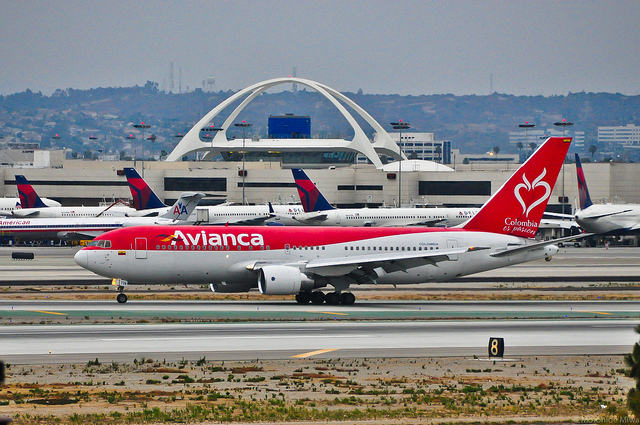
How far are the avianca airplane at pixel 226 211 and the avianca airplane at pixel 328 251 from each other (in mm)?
65659

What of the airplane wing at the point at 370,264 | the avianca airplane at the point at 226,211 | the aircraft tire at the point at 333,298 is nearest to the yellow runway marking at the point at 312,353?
the airplane wing at the point at 370,264

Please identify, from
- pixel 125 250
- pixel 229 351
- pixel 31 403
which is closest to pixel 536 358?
pixel 229 351

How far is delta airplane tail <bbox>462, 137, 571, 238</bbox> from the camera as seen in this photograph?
52031mm

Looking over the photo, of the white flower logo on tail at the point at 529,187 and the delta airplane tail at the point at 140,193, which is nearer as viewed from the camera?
the white flower logo on tail at the point at 529,187

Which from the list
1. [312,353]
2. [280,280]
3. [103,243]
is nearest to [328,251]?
[280,280]

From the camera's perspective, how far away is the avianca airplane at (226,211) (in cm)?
11747

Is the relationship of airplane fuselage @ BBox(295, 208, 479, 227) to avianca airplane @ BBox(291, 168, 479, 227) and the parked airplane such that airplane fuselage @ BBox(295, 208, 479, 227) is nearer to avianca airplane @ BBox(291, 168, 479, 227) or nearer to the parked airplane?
avianca airplane @ BBox(291, 168, 479, 227)

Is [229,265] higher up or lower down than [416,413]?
higher up

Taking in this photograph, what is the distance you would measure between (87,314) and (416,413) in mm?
23762

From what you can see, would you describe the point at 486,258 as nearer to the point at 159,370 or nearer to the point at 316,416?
the point at 159,370

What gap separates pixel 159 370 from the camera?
91.7ft

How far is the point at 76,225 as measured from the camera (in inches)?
4114

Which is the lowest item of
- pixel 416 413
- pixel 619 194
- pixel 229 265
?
pixel 416 413

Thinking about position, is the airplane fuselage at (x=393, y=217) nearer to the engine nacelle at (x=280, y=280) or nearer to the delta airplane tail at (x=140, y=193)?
the delta airplane tail at (x=140, y=193)
